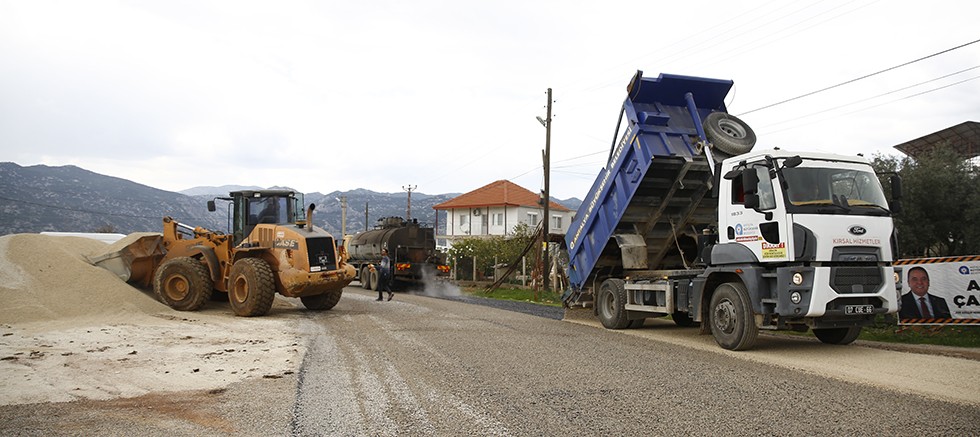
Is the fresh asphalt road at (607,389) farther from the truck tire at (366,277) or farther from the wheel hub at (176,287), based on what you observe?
the truck tire at (366,277)

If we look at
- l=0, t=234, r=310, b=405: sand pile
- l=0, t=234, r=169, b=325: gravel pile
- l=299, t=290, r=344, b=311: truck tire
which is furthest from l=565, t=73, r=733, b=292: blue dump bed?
l=0, t=234, r=169, b=325: gravel pile

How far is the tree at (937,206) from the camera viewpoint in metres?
19.4

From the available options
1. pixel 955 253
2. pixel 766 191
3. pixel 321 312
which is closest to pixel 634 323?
pixel 766 191

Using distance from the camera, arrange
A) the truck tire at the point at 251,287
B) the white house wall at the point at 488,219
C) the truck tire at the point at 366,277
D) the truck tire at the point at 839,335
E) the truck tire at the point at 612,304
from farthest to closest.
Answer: the white house wall at the point at 488,219 < the truck tire at the point at 366,277 < the truck tire at the point at 251,287 < the truck tire at the point at 612,304 < the truck tire at the point at 839,335

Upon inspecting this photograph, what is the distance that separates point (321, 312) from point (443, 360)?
8165 millimetres

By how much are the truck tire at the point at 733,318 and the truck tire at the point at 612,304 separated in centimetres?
256

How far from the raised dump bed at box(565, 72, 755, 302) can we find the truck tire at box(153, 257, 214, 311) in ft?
28.0

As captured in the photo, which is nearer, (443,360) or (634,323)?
(443,360)

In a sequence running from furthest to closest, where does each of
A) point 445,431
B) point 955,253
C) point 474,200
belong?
point 474,200 < point 955,253 < point 445,431

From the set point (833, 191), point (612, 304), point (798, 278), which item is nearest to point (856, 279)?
point (798, 278)

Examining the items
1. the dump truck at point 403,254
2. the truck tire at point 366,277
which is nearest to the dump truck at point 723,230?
the dump truck at point 403,254

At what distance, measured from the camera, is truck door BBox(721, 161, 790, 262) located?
8672mm

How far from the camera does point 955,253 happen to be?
19.9 meters

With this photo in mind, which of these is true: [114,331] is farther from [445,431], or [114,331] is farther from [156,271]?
[445,431]
